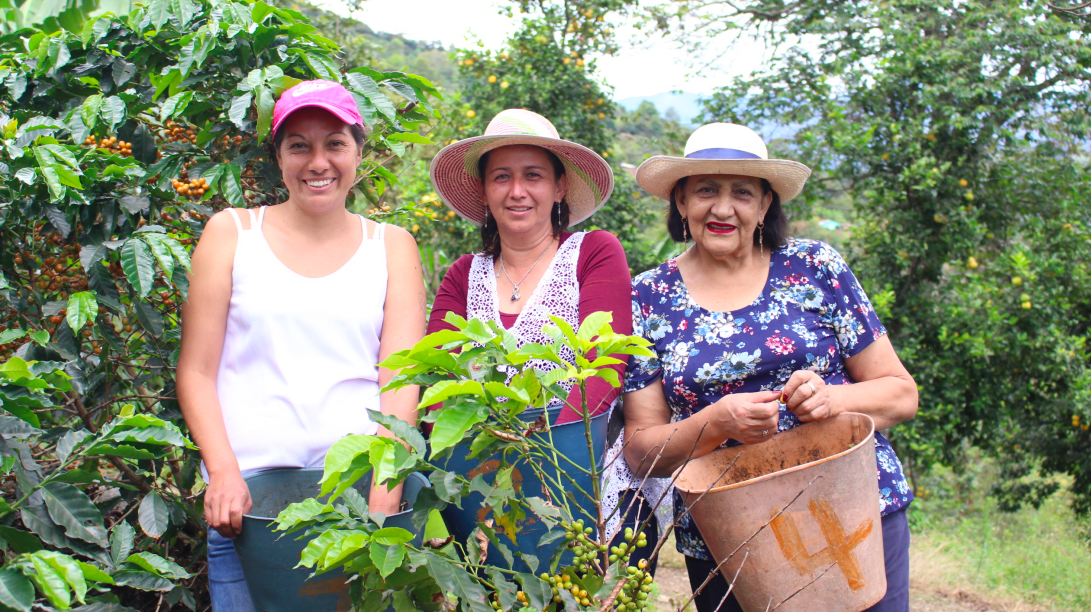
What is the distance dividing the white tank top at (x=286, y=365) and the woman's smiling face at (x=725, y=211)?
0.92 meters

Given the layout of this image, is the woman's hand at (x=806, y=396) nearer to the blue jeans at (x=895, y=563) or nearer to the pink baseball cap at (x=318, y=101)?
the blue jeans at (x=895, y=563)

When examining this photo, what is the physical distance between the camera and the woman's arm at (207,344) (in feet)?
5.60

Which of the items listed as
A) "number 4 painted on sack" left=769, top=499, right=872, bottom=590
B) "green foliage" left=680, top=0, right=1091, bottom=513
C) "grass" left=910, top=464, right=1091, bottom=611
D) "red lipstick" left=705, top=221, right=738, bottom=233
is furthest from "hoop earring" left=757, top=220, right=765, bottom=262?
"green foliage" left=680, top=0, right=1091, bottom=513

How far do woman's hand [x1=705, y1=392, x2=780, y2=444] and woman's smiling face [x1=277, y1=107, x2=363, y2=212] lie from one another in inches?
41.4

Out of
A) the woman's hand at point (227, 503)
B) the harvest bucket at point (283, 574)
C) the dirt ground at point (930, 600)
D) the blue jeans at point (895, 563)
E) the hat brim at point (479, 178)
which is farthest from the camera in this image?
the dirt ground at point (930, 600)

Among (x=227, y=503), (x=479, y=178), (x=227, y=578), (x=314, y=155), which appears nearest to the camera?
(x=227, y=503)

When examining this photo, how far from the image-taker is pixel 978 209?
563cm

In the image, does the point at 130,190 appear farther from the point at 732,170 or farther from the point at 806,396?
the point at 806,396

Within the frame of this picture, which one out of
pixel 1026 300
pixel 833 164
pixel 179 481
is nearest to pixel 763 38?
pixel 833 164

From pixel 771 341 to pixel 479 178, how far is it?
1.01 meters

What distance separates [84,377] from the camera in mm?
1900

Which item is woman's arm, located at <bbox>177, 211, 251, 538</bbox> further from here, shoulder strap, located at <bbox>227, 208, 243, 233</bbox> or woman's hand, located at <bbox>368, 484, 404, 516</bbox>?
woman's hand, located at <bbox>368, 484, 404, 516</bbox>

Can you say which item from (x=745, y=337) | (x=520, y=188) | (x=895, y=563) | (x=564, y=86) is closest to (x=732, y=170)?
(x=745, y=337)

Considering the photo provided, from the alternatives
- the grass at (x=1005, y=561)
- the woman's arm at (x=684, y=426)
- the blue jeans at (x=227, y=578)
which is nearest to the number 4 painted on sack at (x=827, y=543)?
the woman's arm at (x=684, y=426)
